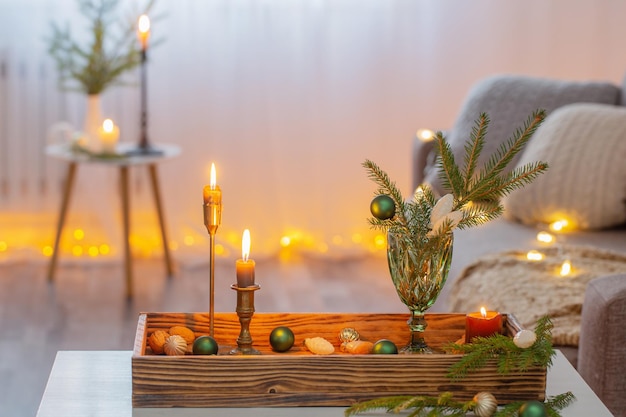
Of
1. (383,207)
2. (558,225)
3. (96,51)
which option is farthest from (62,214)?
(383,207)

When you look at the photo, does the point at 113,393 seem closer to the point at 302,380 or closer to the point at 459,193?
the point at 302,380

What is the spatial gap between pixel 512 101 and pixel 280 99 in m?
1.06

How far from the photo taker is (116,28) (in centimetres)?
329

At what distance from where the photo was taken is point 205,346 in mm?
1274

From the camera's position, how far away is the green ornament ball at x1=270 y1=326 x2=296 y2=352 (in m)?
1.34

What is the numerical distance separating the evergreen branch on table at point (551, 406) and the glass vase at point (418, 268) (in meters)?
0.16

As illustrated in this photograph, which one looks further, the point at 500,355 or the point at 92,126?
the point at 92,126

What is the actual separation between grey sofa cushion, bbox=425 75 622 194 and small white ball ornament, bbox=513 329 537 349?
1359 mm

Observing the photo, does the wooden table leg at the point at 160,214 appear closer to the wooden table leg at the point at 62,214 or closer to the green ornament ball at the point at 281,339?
the wooden table leg at the point at 62,214

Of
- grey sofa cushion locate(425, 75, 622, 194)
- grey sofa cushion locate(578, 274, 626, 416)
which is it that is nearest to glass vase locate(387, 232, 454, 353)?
grey sofa cushion locate(578, 274, 626, 416)

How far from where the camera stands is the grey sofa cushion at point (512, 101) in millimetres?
2580

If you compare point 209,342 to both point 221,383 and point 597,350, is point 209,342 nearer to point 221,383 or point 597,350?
point 221,383

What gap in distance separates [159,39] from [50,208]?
681 mm

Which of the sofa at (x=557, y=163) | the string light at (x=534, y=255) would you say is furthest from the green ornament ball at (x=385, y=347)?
the string light at (x=534, y=255)
